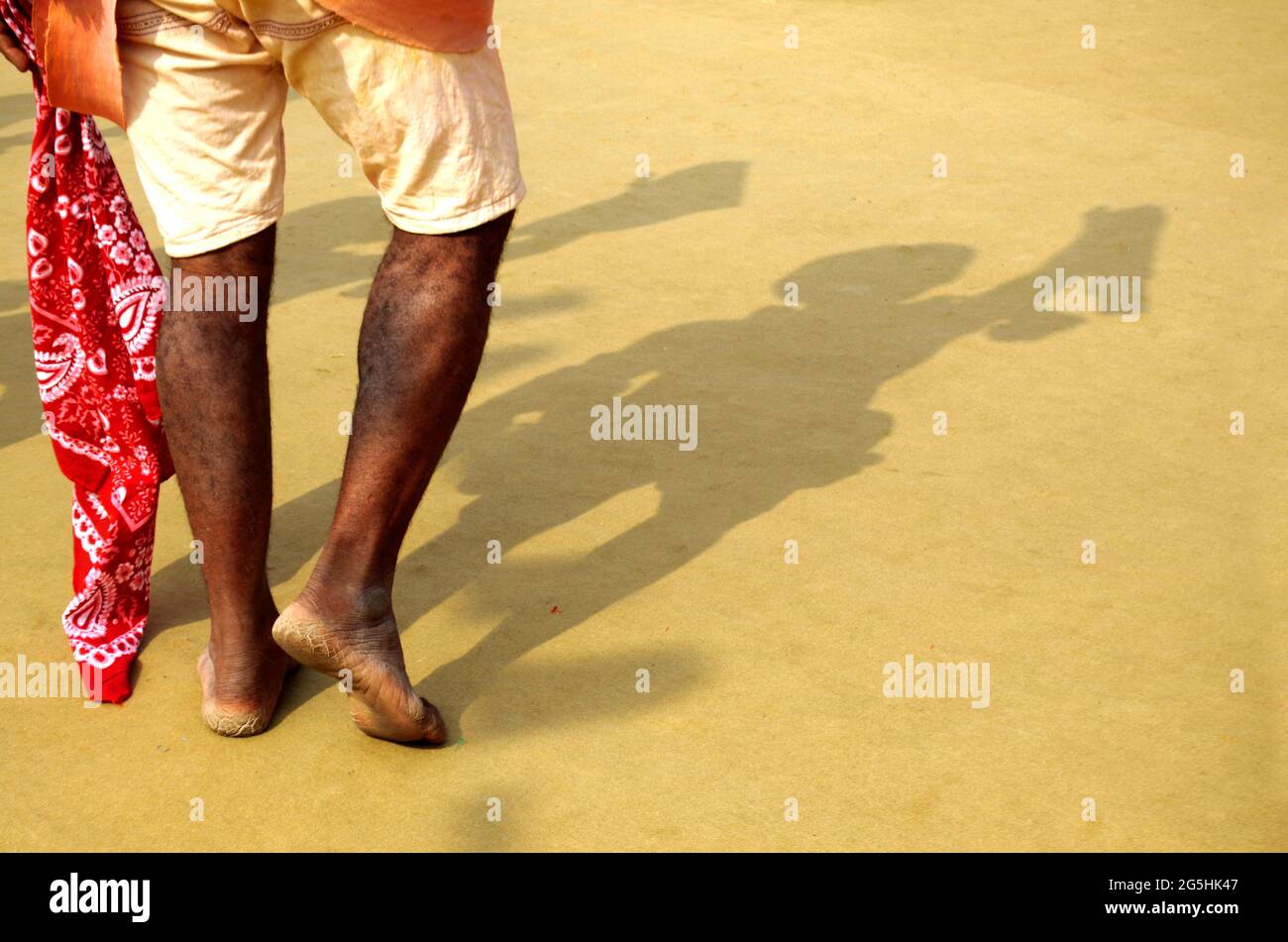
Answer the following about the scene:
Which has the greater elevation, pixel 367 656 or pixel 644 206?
pixel 367 656

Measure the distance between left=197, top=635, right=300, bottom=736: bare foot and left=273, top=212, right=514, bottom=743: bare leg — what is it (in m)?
0.21

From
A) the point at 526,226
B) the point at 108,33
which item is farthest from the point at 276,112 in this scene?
the point at 526,226

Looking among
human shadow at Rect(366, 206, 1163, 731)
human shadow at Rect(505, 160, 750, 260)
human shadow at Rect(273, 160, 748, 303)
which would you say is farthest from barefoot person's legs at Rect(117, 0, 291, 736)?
human shadow at Rect(505, 160, 750, 260)

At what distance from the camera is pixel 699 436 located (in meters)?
3.26

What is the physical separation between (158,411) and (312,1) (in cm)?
86

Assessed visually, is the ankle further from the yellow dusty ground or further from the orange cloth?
the orange cloth

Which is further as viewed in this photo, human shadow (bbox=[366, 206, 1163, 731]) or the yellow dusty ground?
human shadow (bbox=[366, 206, 1163, 731])

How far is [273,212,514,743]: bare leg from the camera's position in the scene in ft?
6.89

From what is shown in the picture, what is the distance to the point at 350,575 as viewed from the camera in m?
2.16

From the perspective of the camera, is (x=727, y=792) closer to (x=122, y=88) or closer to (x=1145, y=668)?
(x=1145, y=668)

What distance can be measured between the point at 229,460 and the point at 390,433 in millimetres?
267

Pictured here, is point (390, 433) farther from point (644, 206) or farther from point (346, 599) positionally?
point (644, 206)

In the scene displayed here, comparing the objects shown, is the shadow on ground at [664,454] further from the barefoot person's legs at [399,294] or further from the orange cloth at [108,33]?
the orange cloth at [108,33]

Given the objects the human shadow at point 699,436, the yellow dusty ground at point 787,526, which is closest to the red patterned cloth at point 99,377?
the yellow dusty ground at point 787,526
